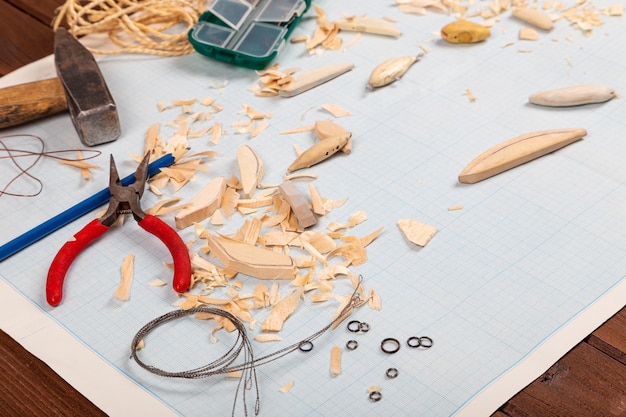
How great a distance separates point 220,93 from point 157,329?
0.45 m

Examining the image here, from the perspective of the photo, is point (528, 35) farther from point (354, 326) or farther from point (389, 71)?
point (354, 326)

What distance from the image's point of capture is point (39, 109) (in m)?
1.08

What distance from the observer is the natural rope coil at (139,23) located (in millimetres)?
1231

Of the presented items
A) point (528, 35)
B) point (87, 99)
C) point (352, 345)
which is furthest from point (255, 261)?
point (528, 35)

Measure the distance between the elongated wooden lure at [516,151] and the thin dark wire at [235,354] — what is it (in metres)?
0.25

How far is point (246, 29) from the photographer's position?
123 cm

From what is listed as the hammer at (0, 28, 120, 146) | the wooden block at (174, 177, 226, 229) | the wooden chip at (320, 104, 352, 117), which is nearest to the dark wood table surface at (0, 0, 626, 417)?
the wooden block at (174, 177, 226, 229)

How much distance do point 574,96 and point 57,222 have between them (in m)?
0.69

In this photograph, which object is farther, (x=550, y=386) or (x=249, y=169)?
(x=249, y=169)

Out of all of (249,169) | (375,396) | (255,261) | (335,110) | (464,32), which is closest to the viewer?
(375,396)

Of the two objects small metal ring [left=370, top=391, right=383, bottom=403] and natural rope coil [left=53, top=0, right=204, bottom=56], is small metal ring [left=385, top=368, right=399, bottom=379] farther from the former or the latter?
natural rope coil [left=53, top=0, right=204, bottom=56]

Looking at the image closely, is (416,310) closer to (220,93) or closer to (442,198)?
(442,198)

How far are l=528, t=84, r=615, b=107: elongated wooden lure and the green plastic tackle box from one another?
39 centimetres

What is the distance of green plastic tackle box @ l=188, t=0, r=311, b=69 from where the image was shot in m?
1.19
